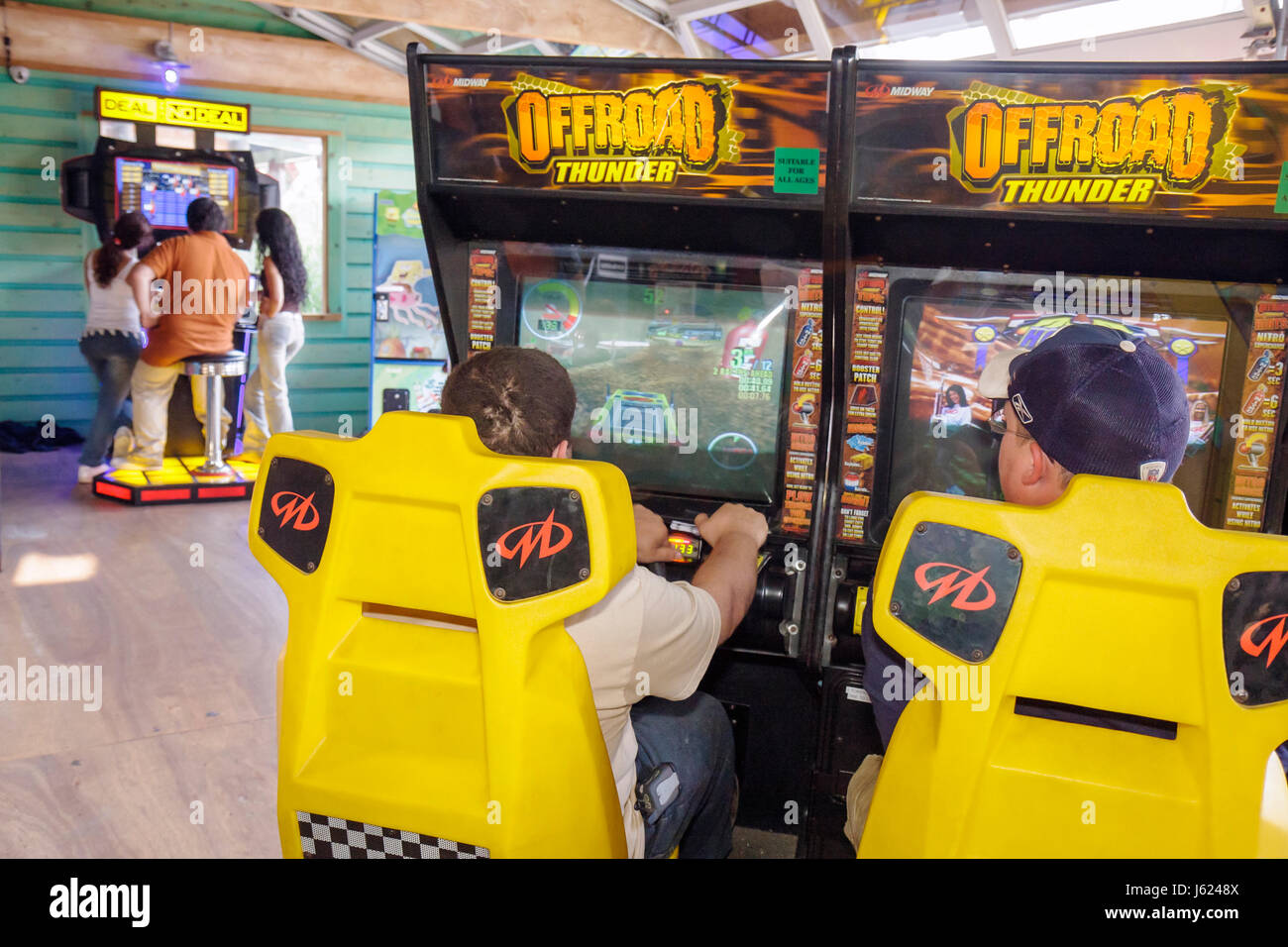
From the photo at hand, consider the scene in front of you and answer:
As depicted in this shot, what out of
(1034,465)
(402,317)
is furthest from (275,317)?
(1034,465)

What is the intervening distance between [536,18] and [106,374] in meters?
3.22

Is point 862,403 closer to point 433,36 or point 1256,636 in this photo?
point 1256,636

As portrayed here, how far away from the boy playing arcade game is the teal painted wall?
20.1 ft

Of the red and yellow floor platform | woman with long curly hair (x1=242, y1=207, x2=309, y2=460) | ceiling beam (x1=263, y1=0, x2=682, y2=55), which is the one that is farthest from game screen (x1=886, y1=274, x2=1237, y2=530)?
woman with long curly hair (x1=242, y1=207, x2=309, y2=460)

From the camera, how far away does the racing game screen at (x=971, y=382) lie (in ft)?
6.59

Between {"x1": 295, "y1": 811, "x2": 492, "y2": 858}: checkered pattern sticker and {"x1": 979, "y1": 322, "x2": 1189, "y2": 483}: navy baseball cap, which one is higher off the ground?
{"x1": 979, "y1": 322, "x2": 1189, "y2": 483}: navy baseball cap

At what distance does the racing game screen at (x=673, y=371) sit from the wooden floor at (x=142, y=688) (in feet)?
3.26

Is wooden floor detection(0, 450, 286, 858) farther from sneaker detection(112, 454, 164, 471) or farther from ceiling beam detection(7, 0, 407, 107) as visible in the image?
ceiling beam detection(7, 0, 407, 107)

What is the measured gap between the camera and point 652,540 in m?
2.04

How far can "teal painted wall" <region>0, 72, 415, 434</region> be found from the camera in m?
6.56

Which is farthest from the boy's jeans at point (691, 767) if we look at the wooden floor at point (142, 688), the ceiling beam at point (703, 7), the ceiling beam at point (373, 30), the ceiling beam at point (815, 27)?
the ceiling beam at point (373, 30)

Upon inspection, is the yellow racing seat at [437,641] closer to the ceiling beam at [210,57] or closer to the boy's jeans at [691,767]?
the boy's jeans at [691,767]

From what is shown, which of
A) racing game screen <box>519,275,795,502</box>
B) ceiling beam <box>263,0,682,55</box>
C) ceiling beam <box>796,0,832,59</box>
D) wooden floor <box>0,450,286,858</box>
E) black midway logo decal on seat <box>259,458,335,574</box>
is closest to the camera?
black midway logo decal on seat <box>259,458,335,574</box>
